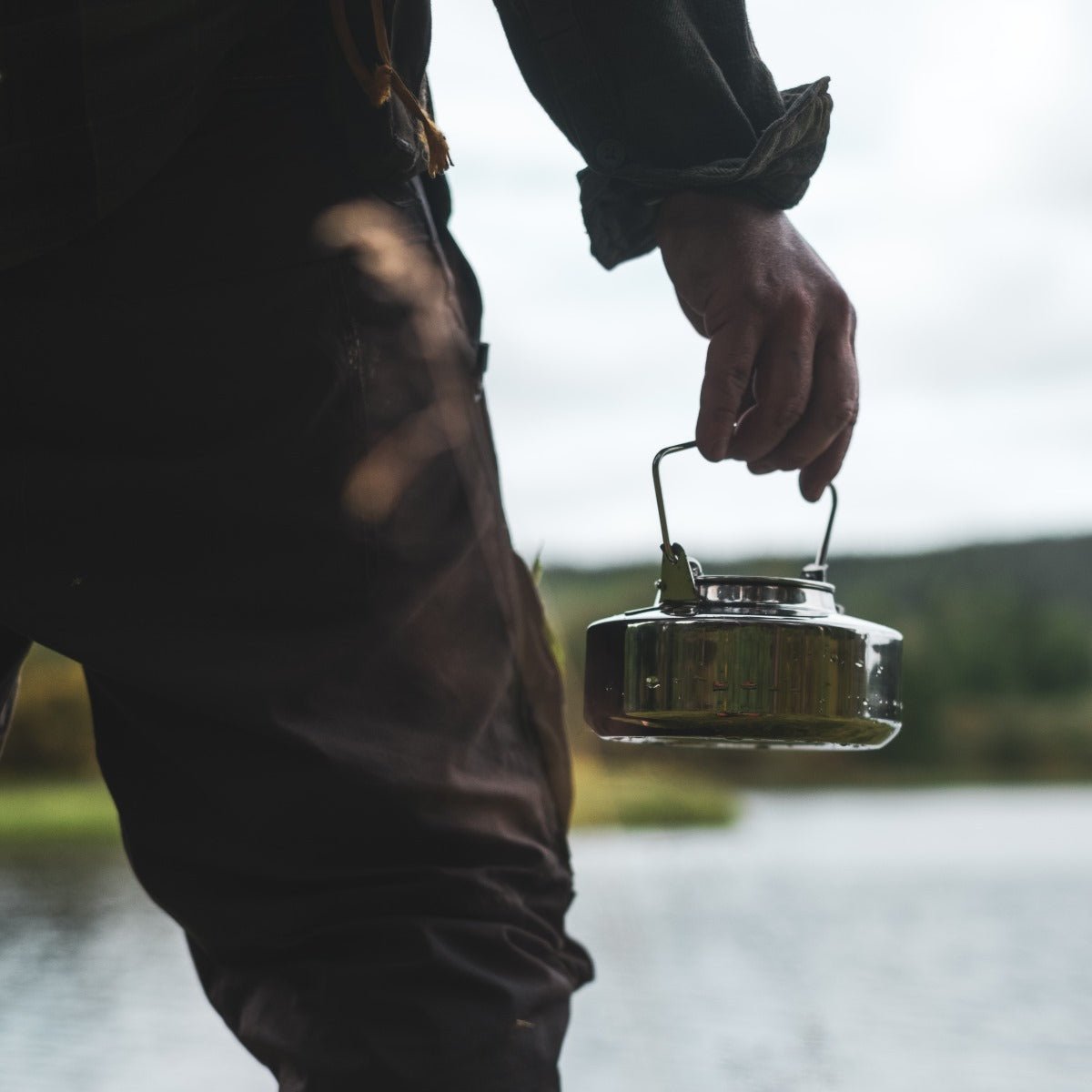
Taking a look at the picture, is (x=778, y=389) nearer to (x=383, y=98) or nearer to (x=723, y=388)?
(x=723, y=388)

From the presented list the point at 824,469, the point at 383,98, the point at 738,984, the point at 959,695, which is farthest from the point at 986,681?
the point at 383,98

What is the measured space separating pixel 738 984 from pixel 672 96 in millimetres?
1436

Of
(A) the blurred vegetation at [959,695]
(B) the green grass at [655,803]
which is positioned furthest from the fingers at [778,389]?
(A) the blurred vegetation at [959,695]

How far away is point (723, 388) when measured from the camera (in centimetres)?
68

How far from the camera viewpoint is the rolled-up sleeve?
0.70 metres

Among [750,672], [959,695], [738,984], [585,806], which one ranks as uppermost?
[750,672]

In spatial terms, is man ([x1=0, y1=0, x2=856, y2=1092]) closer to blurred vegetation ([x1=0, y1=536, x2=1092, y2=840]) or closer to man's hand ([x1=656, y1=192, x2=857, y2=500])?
man's hand ([x1=656, y1=192, x2=857, y2=500])

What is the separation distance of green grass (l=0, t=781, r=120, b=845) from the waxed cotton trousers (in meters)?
3.41

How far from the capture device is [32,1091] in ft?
4.31

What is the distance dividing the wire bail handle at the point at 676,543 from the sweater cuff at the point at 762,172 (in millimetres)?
133

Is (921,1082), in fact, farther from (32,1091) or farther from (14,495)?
A: (14,495)

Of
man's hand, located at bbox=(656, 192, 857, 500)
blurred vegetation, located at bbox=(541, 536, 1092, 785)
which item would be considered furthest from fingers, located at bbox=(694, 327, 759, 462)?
blurred vegetation, located at bbox=(541, 536, 1092, 785)

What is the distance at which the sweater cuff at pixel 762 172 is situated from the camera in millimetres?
695

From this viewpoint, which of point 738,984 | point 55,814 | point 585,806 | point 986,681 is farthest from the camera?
point 986,681
